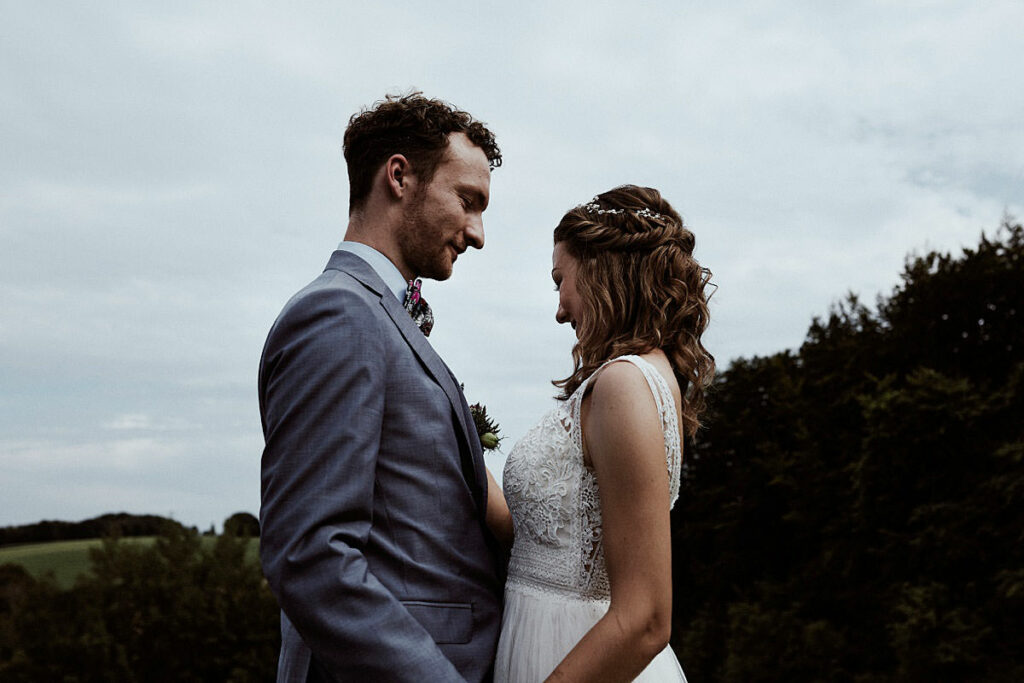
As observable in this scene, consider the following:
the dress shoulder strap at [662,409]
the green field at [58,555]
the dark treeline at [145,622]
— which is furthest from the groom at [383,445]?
the green field at [58,555]

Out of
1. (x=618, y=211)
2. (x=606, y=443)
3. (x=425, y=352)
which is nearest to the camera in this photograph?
(x=606, y=443)

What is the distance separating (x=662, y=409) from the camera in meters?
3.12

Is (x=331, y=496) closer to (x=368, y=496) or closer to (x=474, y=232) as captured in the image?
(x=368, y=496)

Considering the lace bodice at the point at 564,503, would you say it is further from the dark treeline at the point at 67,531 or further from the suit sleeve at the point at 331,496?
the dark treeline at the point at 67,531

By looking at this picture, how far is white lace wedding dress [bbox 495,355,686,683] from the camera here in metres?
3.23

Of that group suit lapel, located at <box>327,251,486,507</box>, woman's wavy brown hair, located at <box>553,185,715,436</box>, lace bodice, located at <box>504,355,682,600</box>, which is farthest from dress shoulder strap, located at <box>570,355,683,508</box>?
suit lapel, located at <box>327,251,486,507</box>

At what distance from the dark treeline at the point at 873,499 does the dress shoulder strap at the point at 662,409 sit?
14019 mm

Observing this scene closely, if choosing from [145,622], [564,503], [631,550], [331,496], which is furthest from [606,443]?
[145,622]

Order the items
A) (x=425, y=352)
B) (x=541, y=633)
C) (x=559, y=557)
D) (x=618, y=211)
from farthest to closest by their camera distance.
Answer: (x=618, y=211)
(x=559, y=557)
(x=541, y=633)
(x=425, y=352)

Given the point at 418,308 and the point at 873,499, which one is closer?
the point at 418,308

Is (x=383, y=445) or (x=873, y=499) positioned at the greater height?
(x=873, y=499)

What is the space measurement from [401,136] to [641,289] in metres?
0.96

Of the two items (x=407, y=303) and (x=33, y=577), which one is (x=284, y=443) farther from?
(x=33, y=577)

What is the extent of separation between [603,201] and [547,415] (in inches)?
31.8
